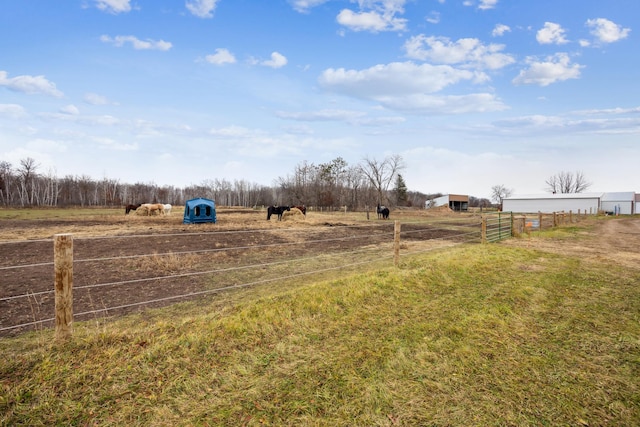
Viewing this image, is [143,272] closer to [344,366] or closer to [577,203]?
[344,366]

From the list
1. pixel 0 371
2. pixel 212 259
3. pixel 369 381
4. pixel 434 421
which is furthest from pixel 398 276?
pixel 212 259

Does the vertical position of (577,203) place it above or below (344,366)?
above

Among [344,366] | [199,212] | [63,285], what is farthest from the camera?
[199,212]

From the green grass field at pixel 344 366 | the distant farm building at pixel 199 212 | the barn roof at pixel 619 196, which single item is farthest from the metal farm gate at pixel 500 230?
the barn roof at pixel 619 196

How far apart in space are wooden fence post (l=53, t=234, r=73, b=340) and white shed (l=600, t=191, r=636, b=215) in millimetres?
70949

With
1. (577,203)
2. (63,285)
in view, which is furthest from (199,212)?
(577,203)

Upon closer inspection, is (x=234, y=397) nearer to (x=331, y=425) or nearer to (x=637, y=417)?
(x=331, y=425)

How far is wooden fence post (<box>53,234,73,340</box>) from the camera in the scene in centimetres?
311

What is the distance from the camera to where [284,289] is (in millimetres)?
6004

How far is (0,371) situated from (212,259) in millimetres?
7001

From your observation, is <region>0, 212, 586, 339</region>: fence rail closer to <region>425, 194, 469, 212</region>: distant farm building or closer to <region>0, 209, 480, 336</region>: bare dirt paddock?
<region>0, 209, 480, 336</region>: bare dirt paddock

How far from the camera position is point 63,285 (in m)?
Answer: 3.16

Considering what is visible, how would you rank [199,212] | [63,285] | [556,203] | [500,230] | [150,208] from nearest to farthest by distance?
1. [63,285]
2. [500,230]
3. [199,212]
4. [150,208]
5. [556,203]

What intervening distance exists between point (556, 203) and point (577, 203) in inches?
121
